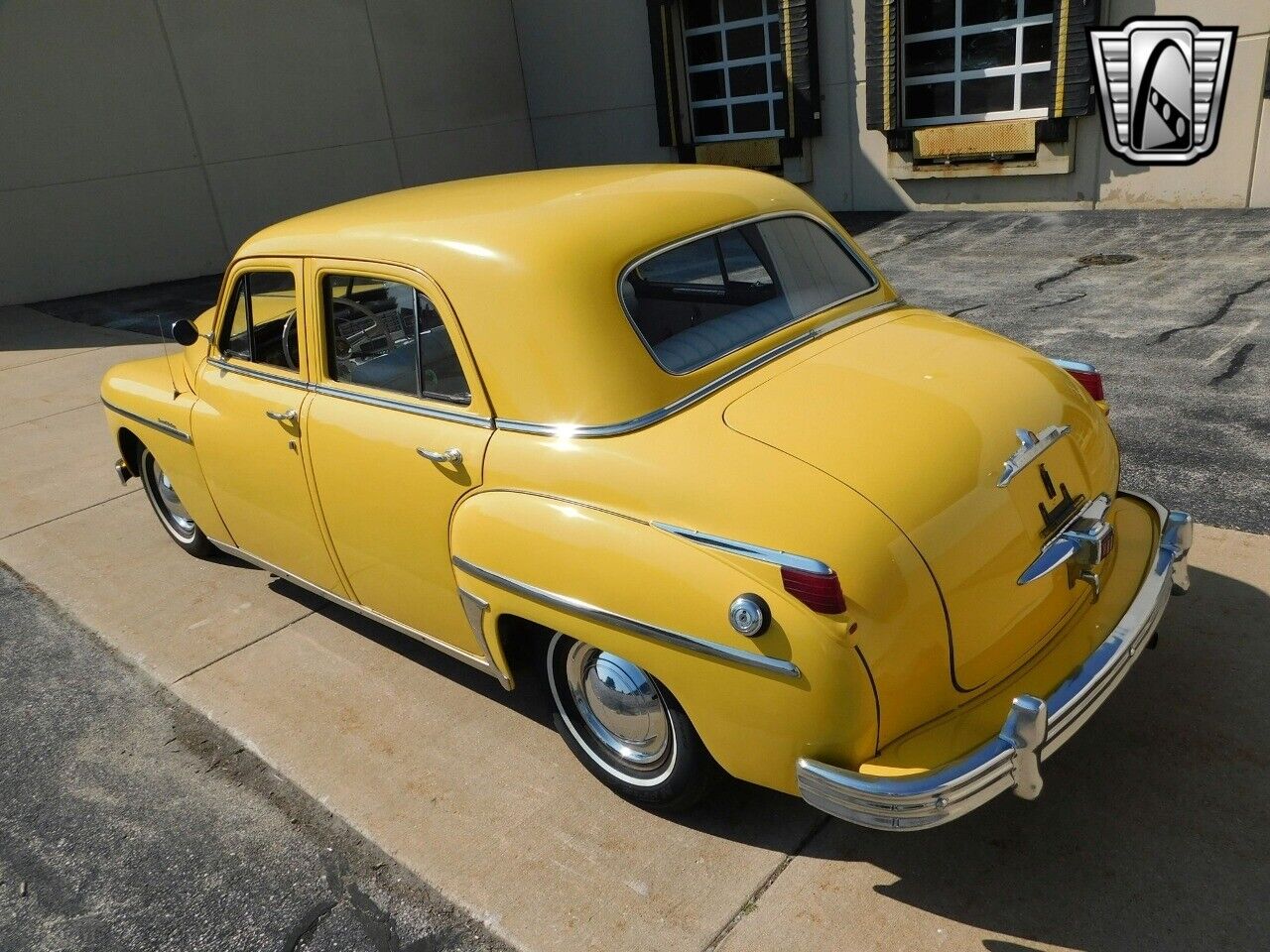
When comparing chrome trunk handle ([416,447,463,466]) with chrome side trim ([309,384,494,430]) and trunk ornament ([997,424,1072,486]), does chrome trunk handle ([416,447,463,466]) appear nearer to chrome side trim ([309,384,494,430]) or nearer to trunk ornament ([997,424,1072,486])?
chrome side trim ([309,384,494,430])

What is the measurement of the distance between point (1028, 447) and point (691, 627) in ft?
3.58

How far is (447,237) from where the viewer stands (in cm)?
309

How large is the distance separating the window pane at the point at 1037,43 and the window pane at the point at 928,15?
0.93m

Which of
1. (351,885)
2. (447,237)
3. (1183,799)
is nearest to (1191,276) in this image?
(1183,799)

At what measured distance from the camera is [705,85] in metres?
14.3

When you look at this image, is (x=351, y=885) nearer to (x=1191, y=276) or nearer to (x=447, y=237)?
(x=447, y=237)

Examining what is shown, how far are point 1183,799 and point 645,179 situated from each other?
261 cm

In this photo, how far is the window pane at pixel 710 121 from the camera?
1428cm

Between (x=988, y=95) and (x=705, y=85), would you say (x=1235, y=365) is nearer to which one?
(x=988, y=95)

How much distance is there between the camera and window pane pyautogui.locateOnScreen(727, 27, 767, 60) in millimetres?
13484

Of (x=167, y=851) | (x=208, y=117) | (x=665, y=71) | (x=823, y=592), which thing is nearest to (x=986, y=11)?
(x=665, y=71)

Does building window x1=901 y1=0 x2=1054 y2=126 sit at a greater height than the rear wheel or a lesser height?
greater

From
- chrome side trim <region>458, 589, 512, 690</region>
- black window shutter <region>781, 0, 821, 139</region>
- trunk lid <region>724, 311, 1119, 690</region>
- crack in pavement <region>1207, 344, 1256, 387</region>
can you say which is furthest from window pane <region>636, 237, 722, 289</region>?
black window shutter <region>781, 0, 821, 139</region>

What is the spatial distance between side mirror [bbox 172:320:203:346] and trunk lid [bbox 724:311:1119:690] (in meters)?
2.64
